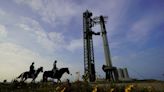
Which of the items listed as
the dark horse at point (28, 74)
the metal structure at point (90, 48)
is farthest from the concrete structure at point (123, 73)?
the dark horse at point (28, 74)

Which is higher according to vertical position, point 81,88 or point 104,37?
point 104,37

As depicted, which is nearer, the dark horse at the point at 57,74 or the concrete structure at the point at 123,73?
the dark horse at the point at 57,74

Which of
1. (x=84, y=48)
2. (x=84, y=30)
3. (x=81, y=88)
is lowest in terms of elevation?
(x=81, y=88)

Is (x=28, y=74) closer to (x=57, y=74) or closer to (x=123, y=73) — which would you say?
(x=57, y=74)

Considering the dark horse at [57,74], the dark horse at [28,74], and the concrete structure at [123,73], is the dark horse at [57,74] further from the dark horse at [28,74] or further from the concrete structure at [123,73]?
the concrete structure at [123,73]

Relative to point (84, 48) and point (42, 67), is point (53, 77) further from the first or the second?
point (84, 48)

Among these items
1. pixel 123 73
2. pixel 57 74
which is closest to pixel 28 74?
pixel 57 74

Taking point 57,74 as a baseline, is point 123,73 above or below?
above

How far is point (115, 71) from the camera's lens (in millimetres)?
38438

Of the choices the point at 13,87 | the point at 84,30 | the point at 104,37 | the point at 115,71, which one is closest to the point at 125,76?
the point at 115,71

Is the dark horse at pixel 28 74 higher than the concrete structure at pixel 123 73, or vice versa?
the concrete structure at pixel 123 73

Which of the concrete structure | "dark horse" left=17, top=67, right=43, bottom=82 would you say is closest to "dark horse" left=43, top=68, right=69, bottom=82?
"dark horse" left=17, top=67, right=43, bottom=82

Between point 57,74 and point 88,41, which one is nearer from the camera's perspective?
point 57,74

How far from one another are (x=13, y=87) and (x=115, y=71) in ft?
75.4
